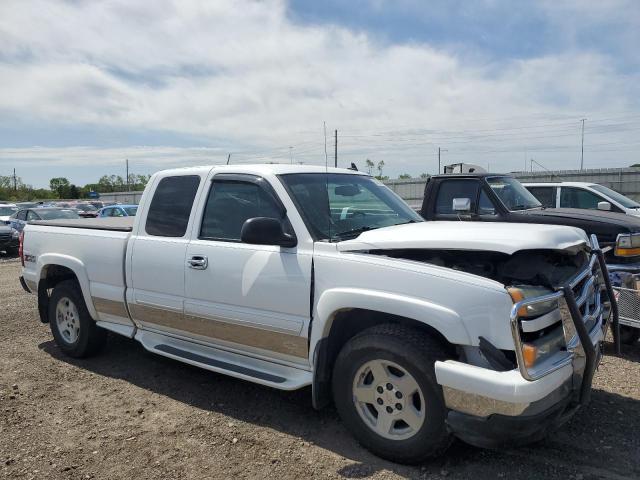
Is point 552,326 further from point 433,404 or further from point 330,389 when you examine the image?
point 330,389

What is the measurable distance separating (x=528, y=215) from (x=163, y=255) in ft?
15.8

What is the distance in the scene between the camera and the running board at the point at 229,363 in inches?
148

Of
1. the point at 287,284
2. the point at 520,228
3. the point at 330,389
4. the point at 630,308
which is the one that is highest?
the point at 520,228

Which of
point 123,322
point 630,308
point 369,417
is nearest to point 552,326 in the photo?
point 369,417

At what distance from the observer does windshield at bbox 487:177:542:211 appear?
744 centimetres

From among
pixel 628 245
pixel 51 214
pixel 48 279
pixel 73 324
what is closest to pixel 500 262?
pixel 628 245

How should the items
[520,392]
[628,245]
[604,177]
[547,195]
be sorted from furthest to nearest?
[604,177] → [547,195] → [628,245] → [520,392]

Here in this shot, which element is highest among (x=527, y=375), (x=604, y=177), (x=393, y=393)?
(x=604, y=177)

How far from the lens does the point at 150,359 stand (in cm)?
561

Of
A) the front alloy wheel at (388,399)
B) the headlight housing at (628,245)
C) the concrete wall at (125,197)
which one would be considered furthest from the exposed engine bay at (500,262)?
the concrete wall at (125,197)

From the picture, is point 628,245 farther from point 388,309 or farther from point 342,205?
point 388,309

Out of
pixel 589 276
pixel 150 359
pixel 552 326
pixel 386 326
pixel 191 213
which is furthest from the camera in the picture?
pixel 150 359

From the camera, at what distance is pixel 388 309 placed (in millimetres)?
3217

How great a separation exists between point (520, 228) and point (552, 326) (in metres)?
0.71
